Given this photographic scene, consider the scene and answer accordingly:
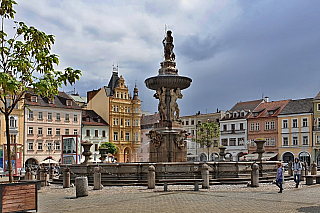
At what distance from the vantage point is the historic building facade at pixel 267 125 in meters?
62.5

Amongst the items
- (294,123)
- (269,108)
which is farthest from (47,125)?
(294,123)

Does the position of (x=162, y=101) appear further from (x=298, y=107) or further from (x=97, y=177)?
(x=298, y=107)

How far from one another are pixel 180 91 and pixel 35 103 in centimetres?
4157

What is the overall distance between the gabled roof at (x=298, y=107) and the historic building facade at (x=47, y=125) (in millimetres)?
34347

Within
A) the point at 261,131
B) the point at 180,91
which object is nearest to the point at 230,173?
the point at 180,91

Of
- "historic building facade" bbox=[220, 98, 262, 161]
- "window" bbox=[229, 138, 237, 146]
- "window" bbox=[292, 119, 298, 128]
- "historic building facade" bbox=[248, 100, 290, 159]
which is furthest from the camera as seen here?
"window" bbox=[229, 138, 237, 146]

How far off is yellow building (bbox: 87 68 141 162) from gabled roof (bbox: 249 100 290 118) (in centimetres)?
2235

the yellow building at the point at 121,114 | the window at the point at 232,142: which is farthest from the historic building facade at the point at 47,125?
the window at the point at 232,142

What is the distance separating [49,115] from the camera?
204ft

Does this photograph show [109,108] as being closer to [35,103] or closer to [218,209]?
[35,103]

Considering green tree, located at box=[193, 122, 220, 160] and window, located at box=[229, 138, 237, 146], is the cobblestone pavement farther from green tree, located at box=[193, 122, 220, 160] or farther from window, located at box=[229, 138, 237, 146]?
window, located at box=[229, 138, 237, 146]

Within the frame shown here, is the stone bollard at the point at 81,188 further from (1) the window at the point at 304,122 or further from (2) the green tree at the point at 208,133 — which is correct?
(1) the window at the point at 304,122

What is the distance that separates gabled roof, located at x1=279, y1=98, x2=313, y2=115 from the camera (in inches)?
2329

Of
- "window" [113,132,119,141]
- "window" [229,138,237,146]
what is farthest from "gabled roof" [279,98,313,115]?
"window" [113,132,119,141]
